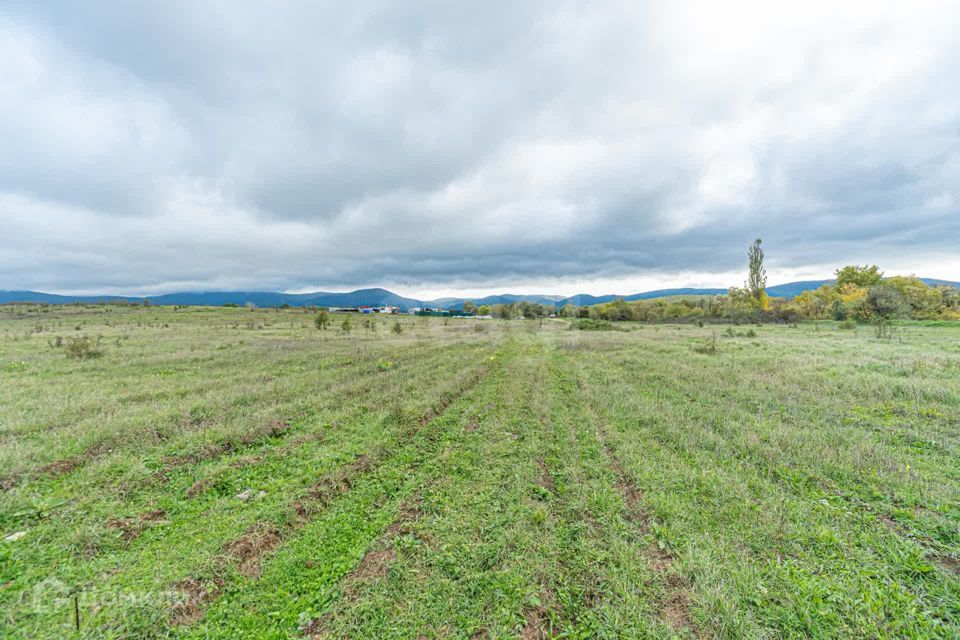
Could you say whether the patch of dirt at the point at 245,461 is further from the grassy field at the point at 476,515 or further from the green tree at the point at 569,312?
the green tree at the point at 569,312

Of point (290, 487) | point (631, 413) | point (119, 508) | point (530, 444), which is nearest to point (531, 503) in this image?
point (530, 444)

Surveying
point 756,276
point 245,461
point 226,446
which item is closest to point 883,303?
point 756,276

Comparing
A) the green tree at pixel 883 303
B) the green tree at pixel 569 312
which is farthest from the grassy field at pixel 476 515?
the green tree at pixel 569 312

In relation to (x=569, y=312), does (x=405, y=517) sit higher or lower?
lower

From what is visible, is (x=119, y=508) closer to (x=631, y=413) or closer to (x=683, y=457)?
(x=683, y=457)

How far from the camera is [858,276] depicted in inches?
2972

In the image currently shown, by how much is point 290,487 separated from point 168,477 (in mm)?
2672

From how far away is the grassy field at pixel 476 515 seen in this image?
3.73 m

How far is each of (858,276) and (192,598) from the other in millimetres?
119914

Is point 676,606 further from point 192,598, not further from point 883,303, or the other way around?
point 883,303

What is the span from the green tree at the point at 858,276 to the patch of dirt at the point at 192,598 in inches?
4530

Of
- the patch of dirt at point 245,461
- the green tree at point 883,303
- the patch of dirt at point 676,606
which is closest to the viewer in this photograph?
the patch of dirt at point 676,606

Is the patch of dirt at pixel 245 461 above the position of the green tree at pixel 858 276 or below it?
below

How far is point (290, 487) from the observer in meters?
6.13
